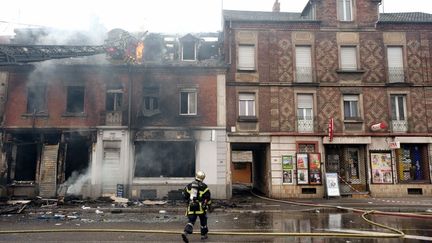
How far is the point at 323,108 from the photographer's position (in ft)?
68.9

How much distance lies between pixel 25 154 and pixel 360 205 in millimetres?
17411

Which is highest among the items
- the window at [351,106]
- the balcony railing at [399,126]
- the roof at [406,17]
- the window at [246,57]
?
the roof at [406,17]

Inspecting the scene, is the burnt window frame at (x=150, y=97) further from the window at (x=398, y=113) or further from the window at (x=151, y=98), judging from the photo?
the window at (x=398, y=113)

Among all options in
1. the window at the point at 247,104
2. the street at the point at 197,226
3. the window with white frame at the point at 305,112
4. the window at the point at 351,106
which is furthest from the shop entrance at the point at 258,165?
the street at the point at 197,226

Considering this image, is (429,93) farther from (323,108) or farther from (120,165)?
(120,165)

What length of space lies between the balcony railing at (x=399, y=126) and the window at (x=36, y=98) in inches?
787

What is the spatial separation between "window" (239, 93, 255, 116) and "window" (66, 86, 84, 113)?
29.6 ft

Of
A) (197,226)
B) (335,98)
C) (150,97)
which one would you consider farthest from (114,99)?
(335,98)

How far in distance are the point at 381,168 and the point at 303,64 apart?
24.7ft

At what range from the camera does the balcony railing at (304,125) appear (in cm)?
2078

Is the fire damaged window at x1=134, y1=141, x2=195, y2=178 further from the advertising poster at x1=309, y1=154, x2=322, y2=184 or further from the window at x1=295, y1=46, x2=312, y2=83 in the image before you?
the window at x1=295, y1=46, x2=312, y2=83

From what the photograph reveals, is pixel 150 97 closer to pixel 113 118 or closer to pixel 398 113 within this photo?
pixel 113 118

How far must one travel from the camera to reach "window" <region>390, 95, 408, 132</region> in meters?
21.0

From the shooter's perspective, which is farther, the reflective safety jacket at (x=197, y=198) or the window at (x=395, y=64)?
the window at (x=395, y=64)
